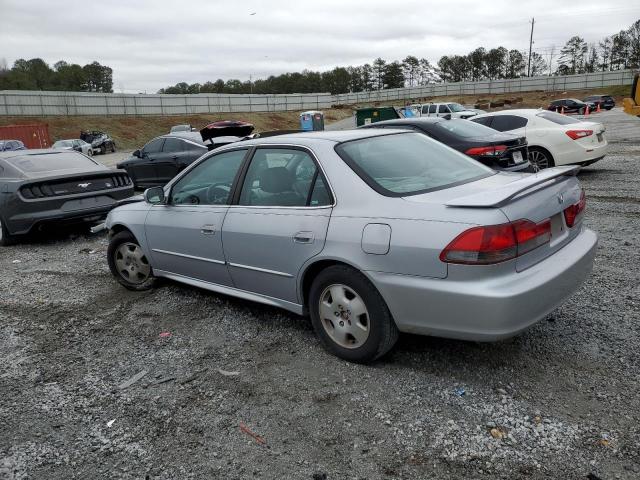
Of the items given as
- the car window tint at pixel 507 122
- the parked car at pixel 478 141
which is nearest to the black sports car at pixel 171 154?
the parked car at pixel 478 141

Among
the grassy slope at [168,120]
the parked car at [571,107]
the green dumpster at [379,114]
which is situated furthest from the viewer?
the grassy slope at [168,120]

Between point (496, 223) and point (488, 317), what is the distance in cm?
52

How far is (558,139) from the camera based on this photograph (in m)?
10.3

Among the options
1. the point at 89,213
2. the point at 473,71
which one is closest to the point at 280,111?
the point at 473,71

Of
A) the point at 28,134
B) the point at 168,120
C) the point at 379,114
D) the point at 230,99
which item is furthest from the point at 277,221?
the point at 230,99

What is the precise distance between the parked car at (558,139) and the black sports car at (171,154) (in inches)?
Result: 248

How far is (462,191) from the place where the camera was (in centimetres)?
341

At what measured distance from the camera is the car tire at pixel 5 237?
8.02 metres

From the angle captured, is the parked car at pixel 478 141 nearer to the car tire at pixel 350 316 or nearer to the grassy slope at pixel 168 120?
the car tire at pixel 350 316

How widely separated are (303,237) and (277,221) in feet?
1.03

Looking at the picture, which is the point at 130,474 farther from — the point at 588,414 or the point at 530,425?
the point at 588,414

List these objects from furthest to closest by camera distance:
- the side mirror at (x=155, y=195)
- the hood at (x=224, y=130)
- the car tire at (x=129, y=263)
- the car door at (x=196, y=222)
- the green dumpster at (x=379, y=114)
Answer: the green dumpster at (x=379, y=114) < the hood at (x=224, y=130) < the car tire at (x=129, y=263) < the side mirror at (x=155, y=195) < the car door at (x=196, y=222)

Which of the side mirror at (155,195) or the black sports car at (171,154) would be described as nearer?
the side mirror at (155,195)

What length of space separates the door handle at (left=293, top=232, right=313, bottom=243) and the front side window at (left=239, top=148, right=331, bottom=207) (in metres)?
0.23
